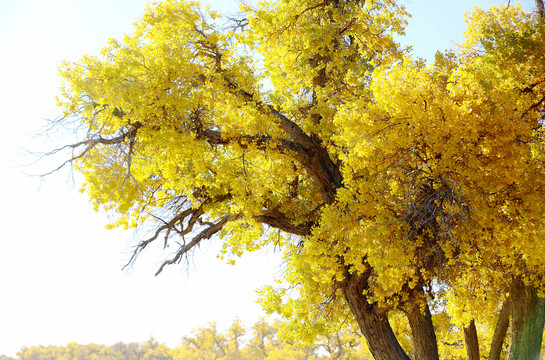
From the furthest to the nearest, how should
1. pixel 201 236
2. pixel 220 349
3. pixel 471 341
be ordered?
1. pixel 220 349
2. pixel 471 341
3. pixel 201 236

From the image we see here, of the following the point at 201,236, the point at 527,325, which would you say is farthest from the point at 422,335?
the point at 201,236

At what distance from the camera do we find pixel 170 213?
9.11 metres

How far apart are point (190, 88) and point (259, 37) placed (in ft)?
9.48

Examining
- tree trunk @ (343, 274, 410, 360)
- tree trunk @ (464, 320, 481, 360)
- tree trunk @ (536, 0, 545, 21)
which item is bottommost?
tree trunk @ (343, 274, 410, 360)

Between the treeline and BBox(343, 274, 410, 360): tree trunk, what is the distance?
439 inches

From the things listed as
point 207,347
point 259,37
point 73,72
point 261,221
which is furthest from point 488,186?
point 207,347

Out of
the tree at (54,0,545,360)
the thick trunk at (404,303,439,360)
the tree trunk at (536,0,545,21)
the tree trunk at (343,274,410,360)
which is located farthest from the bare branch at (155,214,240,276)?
the tree trunk at (536,0,545,21)

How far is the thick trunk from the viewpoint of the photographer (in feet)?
26.7

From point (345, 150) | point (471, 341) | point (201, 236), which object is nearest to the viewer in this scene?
point (345, 150)

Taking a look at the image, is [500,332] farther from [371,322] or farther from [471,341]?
[371,322]

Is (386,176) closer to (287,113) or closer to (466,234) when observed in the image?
(466,234)

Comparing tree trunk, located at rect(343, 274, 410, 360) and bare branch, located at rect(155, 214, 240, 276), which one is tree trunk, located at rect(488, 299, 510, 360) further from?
bare branch, located at rect(155, 214, 240, 276)

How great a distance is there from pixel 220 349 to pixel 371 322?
32076 mm

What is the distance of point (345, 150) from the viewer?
7527 millimetres
